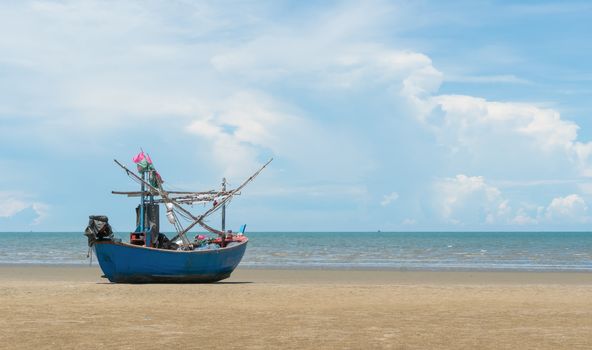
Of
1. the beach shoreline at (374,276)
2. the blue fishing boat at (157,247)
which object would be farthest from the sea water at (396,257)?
the blue fishing boat at (157,247)

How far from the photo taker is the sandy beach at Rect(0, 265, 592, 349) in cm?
1388

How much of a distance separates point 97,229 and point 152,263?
235cm

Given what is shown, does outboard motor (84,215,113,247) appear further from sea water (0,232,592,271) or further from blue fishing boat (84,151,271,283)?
sea water (0,232,592,271)

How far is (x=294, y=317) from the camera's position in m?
17.6

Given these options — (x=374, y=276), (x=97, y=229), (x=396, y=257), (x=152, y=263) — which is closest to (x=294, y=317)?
(x=152, y=263)

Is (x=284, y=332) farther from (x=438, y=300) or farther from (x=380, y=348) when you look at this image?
(x=438, y=300)

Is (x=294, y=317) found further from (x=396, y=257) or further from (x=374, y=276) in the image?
(x=396, y=257)

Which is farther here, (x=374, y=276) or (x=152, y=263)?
(x=374, y=276)

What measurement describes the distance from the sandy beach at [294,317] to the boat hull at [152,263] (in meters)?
0.85

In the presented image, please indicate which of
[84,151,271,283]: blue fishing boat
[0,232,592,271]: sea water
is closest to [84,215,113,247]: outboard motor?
[84,151,271,283]: blue fishing boat

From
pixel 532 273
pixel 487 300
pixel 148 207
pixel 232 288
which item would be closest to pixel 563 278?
pixel 532 273

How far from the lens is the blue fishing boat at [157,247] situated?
27766 millimetres

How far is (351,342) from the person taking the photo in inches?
546

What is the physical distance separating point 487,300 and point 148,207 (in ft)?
45.6
